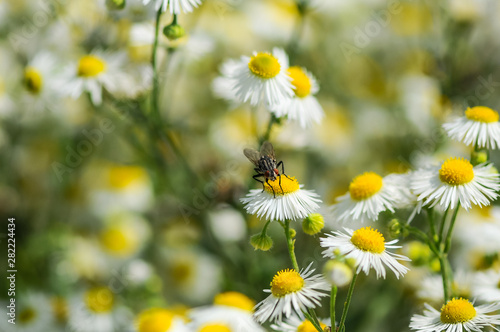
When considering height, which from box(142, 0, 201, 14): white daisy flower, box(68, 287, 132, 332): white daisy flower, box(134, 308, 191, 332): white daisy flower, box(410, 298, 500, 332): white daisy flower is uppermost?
box(142, 0, 201, 14): white daisy flower

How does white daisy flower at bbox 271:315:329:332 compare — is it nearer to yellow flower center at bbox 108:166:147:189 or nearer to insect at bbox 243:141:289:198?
insect at bbox 243:141:289:198

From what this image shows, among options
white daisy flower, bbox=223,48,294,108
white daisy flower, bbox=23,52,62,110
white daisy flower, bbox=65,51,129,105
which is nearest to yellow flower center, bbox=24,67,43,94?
white daisy flower, bbox=23,52,62,110

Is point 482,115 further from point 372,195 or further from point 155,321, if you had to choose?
point 155,321

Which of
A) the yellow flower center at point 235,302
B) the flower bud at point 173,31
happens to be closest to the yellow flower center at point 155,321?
the yellow flower center at point 235,302

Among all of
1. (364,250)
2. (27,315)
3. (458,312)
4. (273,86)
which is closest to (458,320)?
(458,312)

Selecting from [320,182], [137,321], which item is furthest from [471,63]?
[137,321]

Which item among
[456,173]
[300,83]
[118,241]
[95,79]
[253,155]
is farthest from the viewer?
[118,241]

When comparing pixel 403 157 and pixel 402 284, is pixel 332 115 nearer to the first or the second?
pixel 403 157

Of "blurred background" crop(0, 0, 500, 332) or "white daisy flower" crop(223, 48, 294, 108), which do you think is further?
"blurred background" crop(0, 0, 500, 332)
